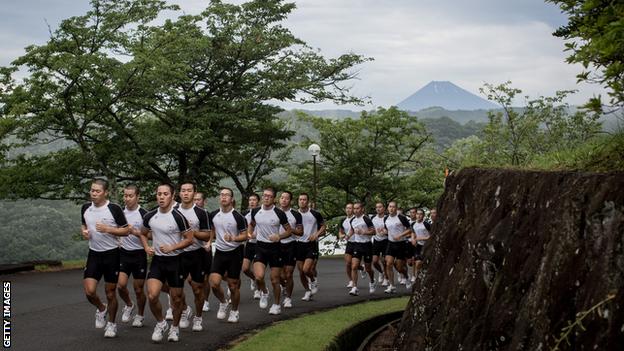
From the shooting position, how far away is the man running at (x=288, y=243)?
43.8ft

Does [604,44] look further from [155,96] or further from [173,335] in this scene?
[155,96]

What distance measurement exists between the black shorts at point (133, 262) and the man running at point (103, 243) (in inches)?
18.0

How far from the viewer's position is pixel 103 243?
34.2 ft

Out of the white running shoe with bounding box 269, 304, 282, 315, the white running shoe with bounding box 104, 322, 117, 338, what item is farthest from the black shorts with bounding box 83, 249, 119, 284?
the white running shoe with bounding box 269, 304, 282, 315

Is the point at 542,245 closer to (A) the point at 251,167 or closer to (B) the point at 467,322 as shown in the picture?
(B) the point at 467,322

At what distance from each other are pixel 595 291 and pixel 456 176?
148 inches

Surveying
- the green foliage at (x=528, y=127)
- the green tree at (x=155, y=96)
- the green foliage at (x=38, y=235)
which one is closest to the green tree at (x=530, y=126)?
the green foliage at (x=528, y=127)

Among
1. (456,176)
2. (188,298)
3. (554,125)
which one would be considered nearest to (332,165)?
(554,125)

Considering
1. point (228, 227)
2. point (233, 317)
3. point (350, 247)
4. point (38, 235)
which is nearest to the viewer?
point (228, 227)

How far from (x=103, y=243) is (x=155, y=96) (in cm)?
1954

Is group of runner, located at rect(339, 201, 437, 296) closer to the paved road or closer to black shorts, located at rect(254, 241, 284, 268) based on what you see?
the paved road

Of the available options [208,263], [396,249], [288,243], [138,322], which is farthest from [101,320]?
[396,249]

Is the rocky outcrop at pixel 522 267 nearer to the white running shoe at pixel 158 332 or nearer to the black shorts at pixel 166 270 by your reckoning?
the black shorts at pixel 166 270

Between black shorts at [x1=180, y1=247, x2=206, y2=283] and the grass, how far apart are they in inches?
48.5
